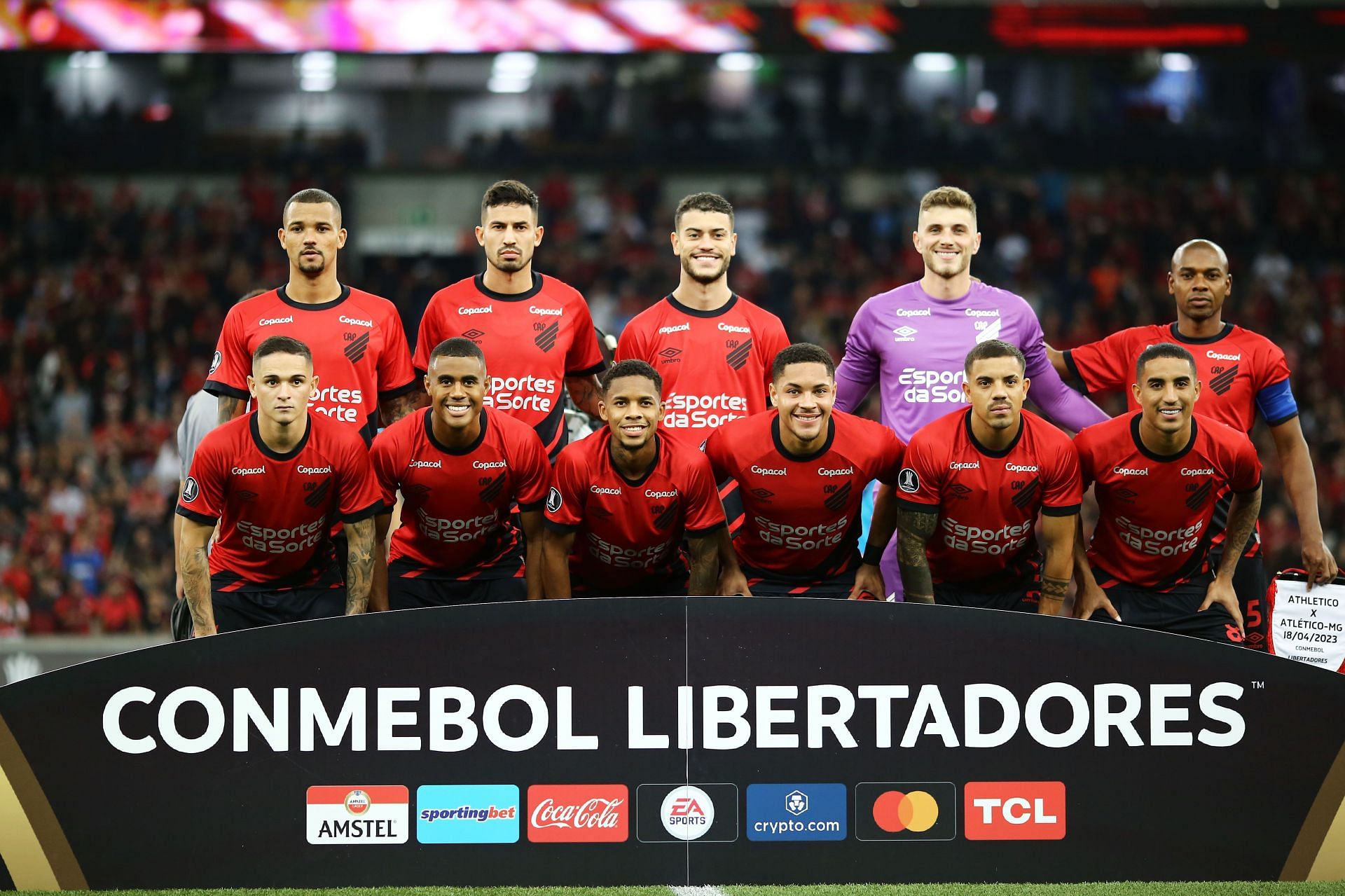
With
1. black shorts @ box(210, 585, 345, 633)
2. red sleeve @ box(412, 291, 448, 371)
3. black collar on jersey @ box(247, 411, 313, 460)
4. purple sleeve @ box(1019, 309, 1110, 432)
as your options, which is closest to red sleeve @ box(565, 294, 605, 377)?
red sleeve @ box(412, 291, 448, 371)

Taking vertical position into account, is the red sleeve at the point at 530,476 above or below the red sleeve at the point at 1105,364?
below

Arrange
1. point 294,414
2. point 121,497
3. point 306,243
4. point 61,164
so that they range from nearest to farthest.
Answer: point 294,414
point 306,243
point 121,497
point 61,164

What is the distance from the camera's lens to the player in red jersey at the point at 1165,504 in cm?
572

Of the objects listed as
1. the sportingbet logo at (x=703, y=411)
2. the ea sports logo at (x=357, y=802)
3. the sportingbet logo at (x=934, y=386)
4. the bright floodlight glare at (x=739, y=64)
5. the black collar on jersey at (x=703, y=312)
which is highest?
the bright floodlight glare at (x=739, y=64)

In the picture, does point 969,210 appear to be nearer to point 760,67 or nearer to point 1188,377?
point 1188,377

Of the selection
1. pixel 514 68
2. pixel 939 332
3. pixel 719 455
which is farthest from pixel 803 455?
pixel 514 68

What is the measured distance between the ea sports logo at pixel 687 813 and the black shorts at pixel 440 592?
1.59m

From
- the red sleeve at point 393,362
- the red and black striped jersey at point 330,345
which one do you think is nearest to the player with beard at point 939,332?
the red sleeve at point 393,362

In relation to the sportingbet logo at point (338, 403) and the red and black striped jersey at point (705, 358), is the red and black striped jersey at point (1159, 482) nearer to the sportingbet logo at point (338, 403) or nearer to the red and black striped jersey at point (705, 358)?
the red and black striped jersey at point (705, 358)

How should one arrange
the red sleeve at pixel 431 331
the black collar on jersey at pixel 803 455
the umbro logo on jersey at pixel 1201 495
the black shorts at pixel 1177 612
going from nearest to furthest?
the black collar on jersey at pixel 803 455 < the umbro logo on jersey at pixel 1201 495 < the black shorts at pixel 1177 612 < the red sleeve at pixel 431 331

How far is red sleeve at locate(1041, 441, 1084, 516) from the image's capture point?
5.65 metres

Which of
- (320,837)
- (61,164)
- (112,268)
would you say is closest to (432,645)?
(320,837)

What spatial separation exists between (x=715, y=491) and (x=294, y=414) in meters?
1.70

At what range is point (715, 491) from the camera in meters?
5.68
